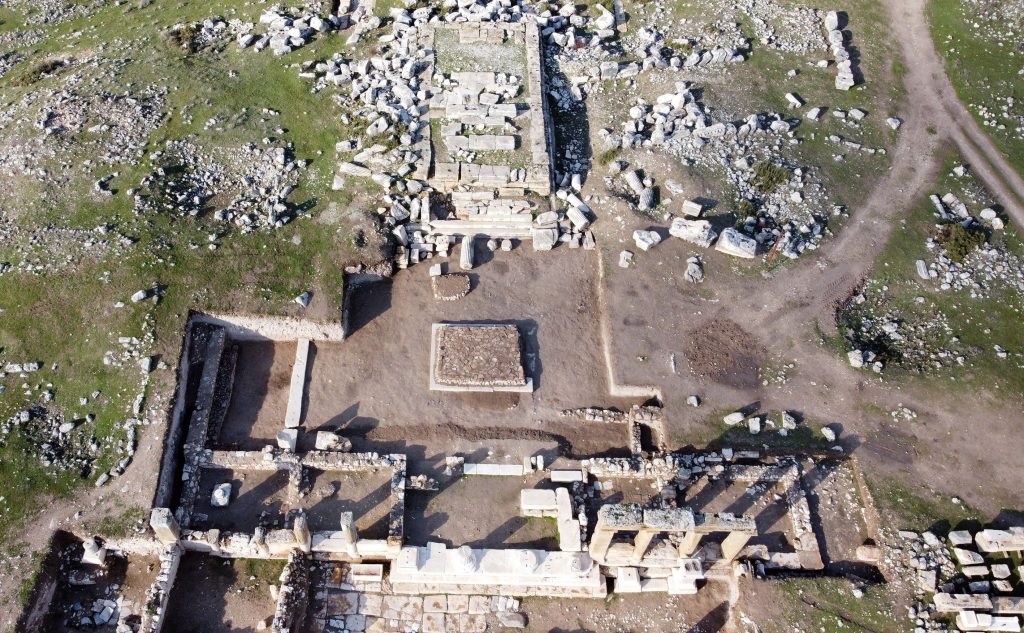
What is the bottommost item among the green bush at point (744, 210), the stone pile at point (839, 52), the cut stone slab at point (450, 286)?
the cut stone slab at point (450, 286)

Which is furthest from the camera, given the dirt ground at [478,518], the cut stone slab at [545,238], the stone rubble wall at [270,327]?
the cut stone slab at [545,238]

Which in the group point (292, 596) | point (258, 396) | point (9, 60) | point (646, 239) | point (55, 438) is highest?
point (9, 60)

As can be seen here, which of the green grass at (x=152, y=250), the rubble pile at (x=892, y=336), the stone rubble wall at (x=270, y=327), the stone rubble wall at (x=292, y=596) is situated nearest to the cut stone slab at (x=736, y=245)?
the rubble pile at (x=892, y=336)

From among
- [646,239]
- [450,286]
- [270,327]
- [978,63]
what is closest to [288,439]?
[270,327]

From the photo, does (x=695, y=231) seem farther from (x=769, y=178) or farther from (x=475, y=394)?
(x=475, y=394)

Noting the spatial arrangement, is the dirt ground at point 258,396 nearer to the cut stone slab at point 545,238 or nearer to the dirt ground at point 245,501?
the dirt ground at point 245,501

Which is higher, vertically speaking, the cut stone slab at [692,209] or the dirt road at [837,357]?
the cut stone slab at [692,209]

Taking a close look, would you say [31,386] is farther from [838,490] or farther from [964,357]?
[964,357]
